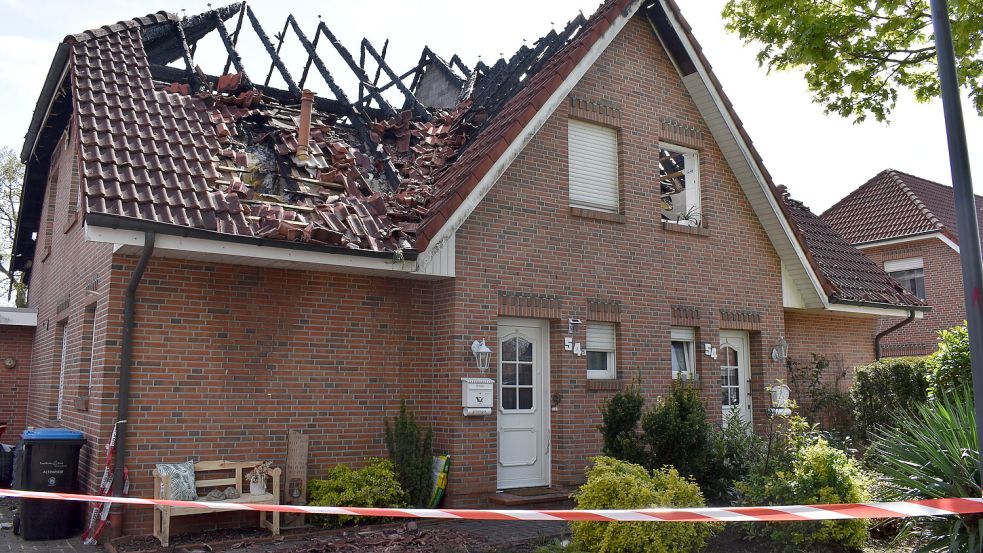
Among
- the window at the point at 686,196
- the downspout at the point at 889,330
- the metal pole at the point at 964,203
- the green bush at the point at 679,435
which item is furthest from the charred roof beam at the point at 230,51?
the downspout at the point at 889,330

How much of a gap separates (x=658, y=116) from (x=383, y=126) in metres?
4.48

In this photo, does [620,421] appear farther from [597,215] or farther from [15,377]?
[15,377]

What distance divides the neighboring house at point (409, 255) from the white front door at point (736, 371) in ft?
0.13

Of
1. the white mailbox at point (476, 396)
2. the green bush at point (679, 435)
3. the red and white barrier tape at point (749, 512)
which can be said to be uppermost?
the white mailbox at point (476, 396)

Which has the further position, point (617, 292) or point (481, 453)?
point (617, 292)

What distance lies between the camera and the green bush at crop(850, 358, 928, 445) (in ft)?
42.2

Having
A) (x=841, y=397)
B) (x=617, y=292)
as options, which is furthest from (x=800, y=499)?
(x=841, y=397)

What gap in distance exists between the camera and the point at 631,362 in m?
11.5

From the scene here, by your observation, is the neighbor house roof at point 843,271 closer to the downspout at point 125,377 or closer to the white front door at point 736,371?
the white front door at point 736,371

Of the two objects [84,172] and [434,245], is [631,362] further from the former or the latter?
[84,172]

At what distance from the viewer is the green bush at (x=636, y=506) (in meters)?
6.61

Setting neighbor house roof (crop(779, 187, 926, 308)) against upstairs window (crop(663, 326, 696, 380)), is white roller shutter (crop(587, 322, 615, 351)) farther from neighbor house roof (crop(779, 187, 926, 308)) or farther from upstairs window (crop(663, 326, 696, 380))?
neighbor house roof (crop(779, 187, 926, 308))

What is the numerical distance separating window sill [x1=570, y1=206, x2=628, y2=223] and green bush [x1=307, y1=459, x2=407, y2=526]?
14.8 feet

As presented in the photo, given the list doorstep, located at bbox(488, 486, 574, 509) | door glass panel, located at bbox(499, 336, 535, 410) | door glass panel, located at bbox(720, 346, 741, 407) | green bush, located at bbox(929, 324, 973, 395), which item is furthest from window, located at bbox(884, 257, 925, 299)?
doorstep, located at bbox(488, 486, 574, 509)
